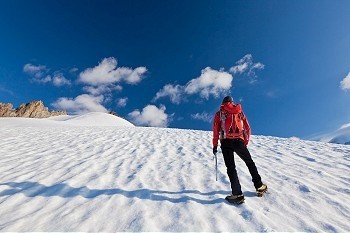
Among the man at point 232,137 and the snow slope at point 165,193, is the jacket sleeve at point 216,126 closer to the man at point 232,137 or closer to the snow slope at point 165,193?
the man at point 232,137

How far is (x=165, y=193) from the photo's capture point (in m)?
5.70

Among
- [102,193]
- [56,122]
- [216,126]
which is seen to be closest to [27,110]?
[56,122]

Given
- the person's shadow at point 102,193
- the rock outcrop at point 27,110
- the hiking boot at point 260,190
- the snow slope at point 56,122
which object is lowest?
the person's shadow at point 102,193

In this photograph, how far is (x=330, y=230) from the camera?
3.99 meters

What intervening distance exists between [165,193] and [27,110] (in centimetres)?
9228

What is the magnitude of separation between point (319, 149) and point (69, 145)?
10.3 metres

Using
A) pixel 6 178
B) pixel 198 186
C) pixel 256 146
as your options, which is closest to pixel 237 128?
pixel 198 186

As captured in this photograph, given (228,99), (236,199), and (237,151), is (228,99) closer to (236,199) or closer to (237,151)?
(237,151)

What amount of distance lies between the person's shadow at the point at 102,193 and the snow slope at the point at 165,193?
0.02 meters

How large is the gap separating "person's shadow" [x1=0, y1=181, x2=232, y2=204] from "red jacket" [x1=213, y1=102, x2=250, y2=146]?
121 cm

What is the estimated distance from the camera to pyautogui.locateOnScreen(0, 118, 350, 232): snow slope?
428cm

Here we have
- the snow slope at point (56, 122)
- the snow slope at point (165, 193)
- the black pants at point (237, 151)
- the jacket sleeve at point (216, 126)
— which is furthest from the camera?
the snow slope at point (56, 122)

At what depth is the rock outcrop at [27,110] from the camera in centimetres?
7994

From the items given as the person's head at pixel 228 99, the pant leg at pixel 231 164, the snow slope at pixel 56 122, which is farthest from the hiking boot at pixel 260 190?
the snow slope at pixel 56 122
